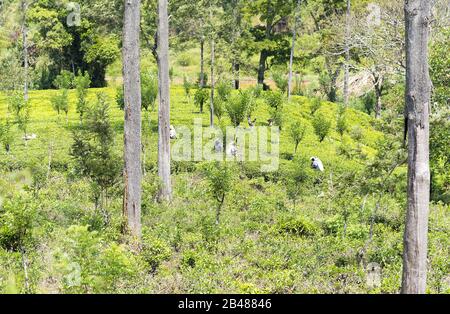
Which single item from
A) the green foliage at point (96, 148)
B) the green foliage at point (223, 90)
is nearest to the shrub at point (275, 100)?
the green foliage at point (223, 90)

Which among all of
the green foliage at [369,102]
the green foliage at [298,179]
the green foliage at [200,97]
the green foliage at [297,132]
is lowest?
the green foliage at [298,179]

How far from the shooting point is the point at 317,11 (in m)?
41.3

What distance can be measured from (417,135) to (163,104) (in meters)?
10.2

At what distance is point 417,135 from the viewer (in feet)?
26.8

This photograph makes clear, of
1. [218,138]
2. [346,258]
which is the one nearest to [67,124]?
[218,138]

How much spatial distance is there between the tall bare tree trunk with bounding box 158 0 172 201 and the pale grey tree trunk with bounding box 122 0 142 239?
14.8ft

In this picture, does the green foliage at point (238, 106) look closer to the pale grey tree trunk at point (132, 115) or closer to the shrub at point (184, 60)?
the pale grey tree trunk at point (132, 115)

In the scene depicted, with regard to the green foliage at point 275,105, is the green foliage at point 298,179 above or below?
below

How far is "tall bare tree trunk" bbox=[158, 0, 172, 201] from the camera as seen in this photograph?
16.9m

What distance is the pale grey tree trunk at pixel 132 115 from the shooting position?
1221cm

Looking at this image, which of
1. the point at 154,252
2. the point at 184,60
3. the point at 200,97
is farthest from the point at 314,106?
the point at 184,60

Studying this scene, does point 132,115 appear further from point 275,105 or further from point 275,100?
point 275,105

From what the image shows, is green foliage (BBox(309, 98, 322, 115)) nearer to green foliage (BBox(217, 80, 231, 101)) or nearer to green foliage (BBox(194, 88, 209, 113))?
green foliage (BBox(217, 80, 231, 101))

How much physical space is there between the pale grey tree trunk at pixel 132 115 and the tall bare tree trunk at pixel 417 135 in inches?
237
